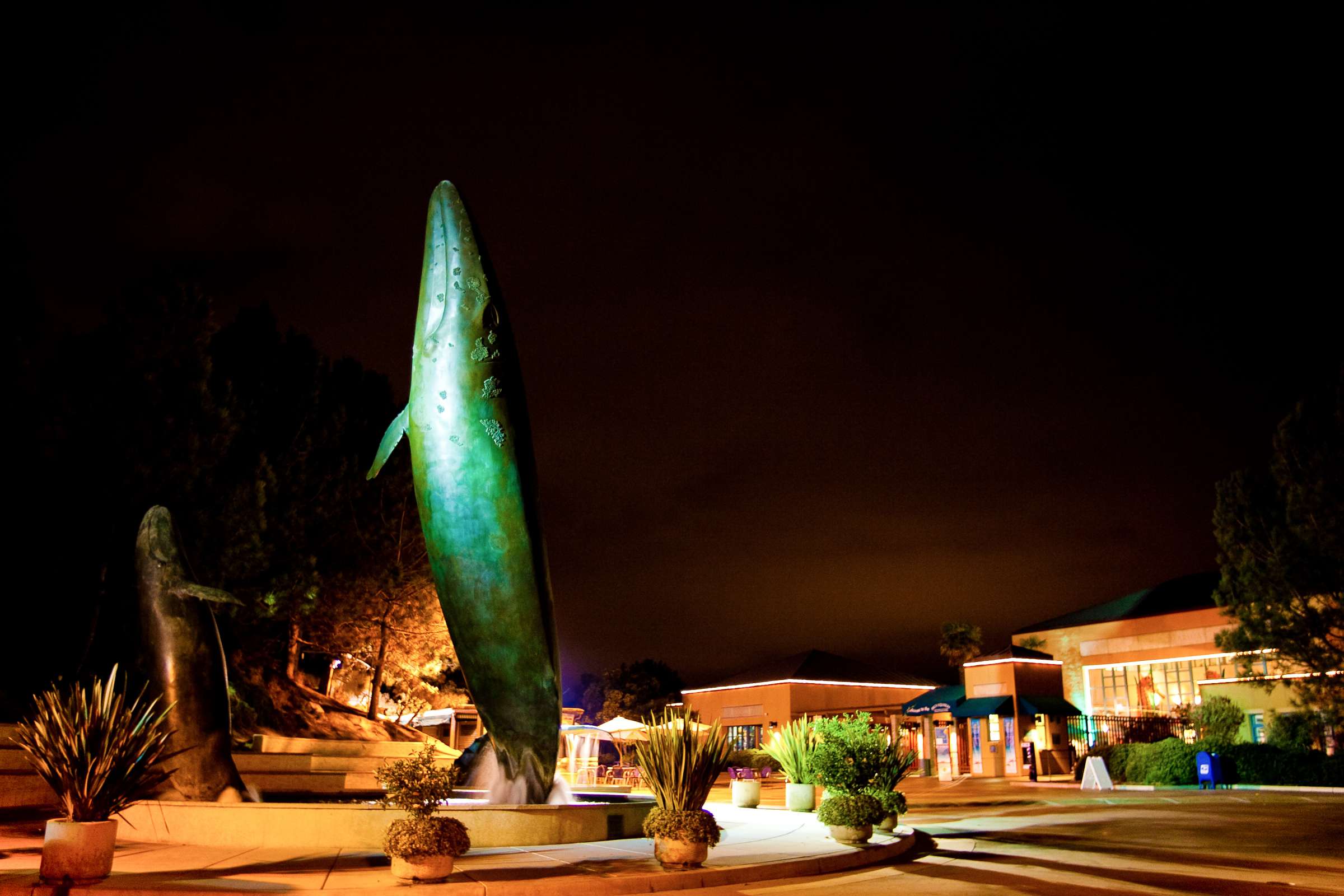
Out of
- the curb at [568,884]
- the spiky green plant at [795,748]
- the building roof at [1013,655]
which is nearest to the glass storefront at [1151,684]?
the building roof at [1013,655]

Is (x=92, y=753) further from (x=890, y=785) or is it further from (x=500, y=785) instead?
(x=890, y=785)

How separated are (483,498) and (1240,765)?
26871mm

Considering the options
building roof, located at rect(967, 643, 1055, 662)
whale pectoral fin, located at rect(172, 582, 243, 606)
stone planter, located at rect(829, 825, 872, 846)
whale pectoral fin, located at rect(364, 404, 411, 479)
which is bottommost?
stone planter, located at rect(829, 825, 872, 846)

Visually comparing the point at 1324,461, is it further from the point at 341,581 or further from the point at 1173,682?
the point at 341,581

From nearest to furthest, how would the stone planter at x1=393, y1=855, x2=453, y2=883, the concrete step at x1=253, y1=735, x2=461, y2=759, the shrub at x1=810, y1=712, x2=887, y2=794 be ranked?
the stone planter at x1=393, y1=855, x2=453, y2=883, the shrub at x1=810, y1=712, x2=887, y2=794, the concrete step at x1=253, y1=735, x2=461, y2=759

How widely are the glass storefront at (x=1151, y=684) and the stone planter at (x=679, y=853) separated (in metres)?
34.8

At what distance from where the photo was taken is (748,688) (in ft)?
166

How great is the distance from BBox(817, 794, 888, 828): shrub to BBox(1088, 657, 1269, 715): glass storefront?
3126 cm

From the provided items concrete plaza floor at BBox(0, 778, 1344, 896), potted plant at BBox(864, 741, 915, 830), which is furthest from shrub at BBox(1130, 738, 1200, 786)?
potted plant at BBox(864, 741, 915, 830)

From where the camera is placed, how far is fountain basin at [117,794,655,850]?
34.7 feet

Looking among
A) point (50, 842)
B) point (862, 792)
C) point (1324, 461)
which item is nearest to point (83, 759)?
point (50, 842)

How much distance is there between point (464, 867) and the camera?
9289 mm

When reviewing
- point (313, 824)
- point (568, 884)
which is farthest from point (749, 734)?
point (568, 884)

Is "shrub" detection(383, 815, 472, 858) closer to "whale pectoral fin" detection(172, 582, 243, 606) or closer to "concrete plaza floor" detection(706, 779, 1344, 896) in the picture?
"concrete plaza floor" detection(706, 779, 1344, 896)
